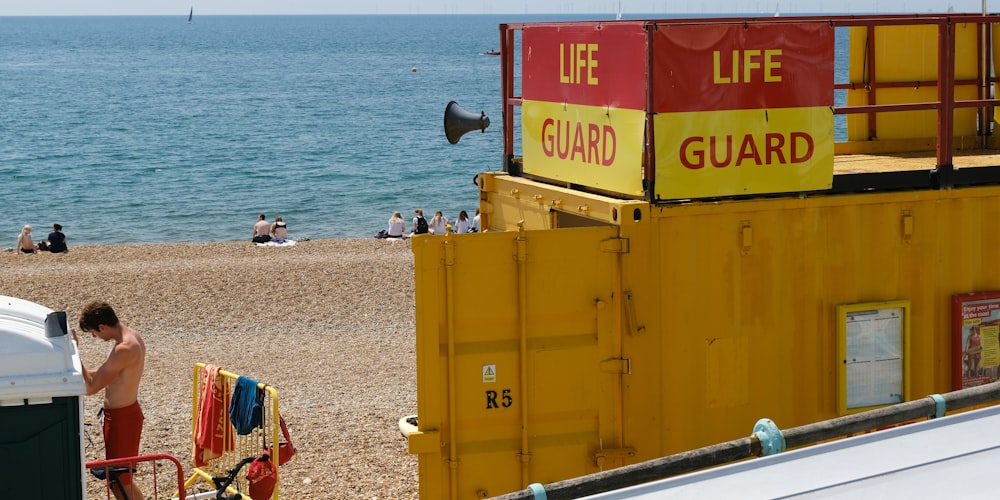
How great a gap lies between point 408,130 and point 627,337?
226 ft

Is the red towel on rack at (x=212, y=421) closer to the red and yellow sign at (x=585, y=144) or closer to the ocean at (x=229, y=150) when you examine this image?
the red and yellow sign at (x=585, y=144)

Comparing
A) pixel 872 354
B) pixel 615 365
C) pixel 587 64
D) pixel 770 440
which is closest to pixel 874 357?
pixel 872 354

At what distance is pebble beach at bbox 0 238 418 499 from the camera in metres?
11.7

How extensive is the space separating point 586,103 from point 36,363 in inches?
149

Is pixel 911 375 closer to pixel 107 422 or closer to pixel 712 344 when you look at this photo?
pixel 712 344

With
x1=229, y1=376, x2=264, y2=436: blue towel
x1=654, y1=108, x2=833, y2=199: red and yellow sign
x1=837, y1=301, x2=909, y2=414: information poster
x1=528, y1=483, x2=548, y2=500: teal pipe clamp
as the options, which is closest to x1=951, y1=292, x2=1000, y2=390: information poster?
x1=837, y1=301, x2=909, y2=414: information poster

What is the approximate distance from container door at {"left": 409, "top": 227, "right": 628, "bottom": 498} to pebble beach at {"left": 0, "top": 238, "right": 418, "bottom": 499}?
11.1ft

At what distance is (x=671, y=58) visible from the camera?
23.9 ft

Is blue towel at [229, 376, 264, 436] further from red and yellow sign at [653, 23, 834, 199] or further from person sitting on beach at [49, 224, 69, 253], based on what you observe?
person sitting on beach at [49, 224, 69, 253]

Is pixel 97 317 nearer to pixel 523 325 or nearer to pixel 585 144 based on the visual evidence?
pixel 523 325

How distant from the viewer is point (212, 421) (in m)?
9.13

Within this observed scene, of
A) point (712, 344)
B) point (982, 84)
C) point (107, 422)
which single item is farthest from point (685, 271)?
point (982, 84)

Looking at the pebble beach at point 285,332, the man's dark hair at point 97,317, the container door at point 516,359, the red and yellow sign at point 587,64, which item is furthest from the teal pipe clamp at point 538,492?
the pebble beach at point 285,332

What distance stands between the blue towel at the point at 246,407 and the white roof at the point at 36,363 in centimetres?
201
